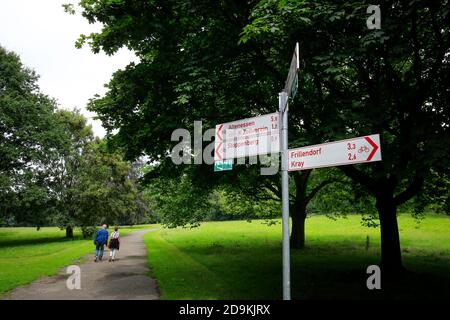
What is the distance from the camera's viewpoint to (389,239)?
1405 cm

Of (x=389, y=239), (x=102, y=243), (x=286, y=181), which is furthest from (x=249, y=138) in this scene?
(x=102, y=243)

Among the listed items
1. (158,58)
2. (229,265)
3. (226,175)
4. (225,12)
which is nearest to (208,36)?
(225,12)

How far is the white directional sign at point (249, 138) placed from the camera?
5180 mm

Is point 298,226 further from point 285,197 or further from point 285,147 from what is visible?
point 285,197

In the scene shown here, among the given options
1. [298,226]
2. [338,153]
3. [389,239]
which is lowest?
[298,226]

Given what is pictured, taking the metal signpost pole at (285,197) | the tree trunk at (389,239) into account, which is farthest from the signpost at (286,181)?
the tree trunk at (389,239)

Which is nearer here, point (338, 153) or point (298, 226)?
point (338, 153)

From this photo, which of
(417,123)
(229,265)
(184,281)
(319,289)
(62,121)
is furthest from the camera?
(62,121)

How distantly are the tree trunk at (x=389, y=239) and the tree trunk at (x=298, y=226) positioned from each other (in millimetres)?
10637

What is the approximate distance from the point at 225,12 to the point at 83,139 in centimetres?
3888

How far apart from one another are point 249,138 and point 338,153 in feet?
4.24

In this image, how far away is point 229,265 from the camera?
17891 millimetres

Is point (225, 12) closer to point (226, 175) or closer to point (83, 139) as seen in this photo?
point (226, 175)

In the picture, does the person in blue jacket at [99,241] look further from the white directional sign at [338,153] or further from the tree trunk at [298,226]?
the white directional sign at [338,153]
